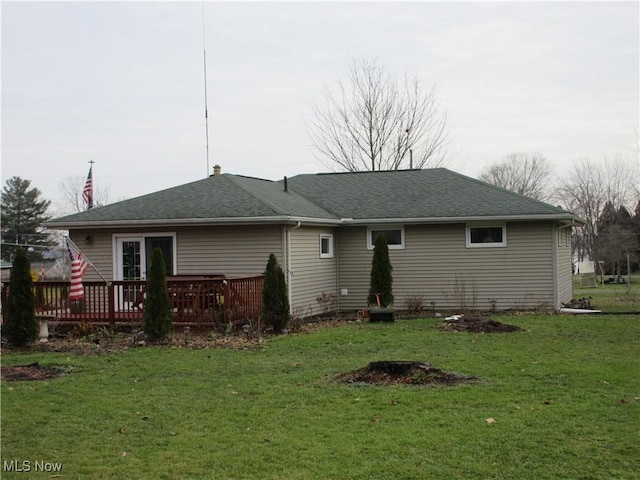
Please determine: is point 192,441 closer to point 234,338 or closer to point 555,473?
point 555,473

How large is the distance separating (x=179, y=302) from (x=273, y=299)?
1884 millimetres

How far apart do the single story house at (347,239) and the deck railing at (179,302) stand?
71.7 inches

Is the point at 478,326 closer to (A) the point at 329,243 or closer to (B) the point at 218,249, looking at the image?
(A) the point at 329,243

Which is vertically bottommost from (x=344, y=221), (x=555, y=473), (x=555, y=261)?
(x=555, y=473)

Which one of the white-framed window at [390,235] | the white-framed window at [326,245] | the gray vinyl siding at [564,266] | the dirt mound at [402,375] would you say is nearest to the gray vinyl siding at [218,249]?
the white-framed window at [326,245]

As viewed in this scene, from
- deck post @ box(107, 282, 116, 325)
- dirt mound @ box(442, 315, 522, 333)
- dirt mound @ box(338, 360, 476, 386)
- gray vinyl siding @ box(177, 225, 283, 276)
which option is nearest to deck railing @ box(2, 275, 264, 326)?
deck post @ box(107, 282, 116, 325)

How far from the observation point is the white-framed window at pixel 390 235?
18469 millimetres

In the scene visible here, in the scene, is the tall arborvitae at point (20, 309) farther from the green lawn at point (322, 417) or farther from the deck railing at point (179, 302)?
the deck railing at point (179, 302)

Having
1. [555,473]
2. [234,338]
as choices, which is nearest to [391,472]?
[555,473]

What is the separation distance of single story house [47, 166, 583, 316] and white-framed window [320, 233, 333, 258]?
6 cm

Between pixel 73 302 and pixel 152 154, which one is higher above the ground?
pixel 152 154

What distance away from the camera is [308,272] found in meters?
17.2

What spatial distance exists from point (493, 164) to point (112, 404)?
53763 millimetres

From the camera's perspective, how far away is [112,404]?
295 inches
